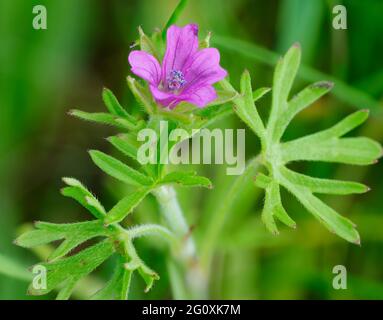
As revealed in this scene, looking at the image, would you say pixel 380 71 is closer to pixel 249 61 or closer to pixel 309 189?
pixel 249 61

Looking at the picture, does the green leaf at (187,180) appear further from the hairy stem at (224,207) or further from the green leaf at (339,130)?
the green leaf at (339,130)

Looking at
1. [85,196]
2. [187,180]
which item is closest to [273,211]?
[187,180]

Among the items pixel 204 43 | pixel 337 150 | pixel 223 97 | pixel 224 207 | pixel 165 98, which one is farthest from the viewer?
pixel 224 207

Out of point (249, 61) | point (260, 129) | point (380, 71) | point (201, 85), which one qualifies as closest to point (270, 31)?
point (249, 61)

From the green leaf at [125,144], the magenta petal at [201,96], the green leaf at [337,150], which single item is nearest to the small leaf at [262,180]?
the green leaf at [337,150]

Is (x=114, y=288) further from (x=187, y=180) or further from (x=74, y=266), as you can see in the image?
(x=187, y=180)

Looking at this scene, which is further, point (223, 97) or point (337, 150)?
point (337, 150)

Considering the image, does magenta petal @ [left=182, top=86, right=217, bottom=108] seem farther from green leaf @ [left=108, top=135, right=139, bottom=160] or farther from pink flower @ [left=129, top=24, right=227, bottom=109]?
green leaf @ [left=108, top=135, right=139, bottom=160]
